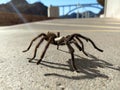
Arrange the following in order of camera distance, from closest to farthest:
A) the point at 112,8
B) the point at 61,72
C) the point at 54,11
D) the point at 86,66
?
the point at 61,72
the point at 86,66
the point at 112,8
the point at 54,11

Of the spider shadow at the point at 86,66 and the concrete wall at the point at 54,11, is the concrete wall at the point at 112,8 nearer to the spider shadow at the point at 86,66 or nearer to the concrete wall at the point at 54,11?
the concrete wall at the point at 54,11

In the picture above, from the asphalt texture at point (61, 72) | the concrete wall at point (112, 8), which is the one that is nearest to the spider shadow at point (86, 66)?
the asphalt texture at point (61, 72)

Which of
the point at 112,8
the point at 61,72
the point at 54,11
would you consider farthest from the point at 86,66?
the point at 54,11

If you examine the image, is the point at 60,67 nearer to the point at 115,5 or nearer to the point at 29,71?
the point at 29,71

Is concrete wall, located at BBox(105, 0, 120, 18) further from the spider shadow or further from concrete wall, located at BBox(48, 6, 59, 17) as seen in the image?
the spider shadow

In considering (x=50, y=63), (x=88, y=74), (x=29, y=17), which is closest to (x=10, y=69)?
(x=50, y=63)

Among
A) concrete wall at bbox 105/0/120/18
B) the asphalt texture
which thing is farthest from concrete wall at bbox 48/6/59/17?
the asphalt texture

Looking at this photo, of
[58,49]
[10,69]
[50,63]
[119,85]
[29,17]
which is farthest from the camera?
[29,17]

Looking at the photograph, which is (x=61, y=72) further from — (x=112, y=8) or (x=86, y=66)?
(x=112, y=8)
